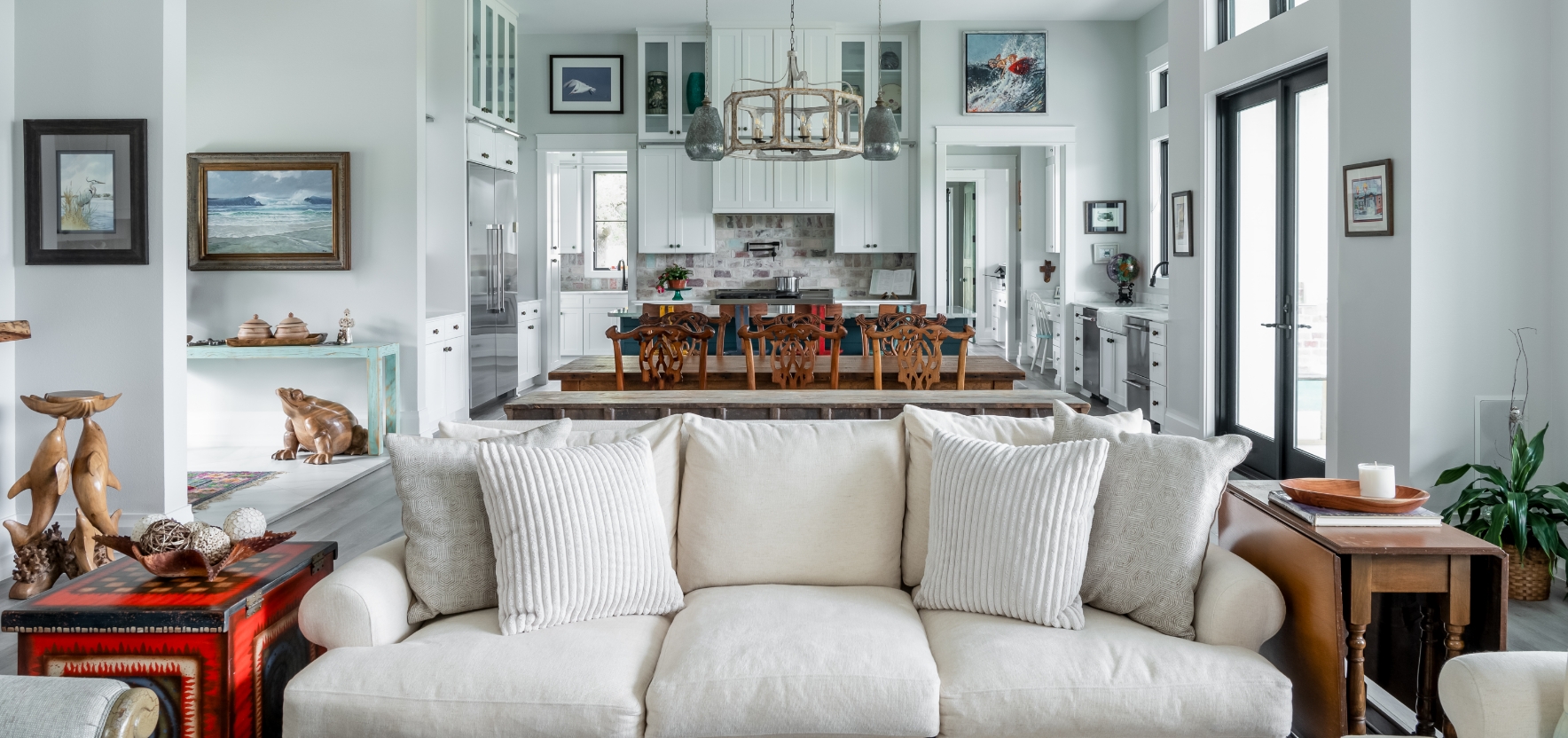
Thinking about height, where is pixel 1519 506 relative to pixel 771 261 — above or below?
below

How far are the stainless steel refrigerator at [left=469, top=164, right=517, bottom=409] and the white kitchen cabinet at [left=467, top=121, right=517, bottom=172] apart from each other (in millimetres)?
68

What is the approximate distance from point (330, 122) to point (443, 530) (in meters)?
4.95

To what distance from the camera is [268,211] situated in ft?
21.3

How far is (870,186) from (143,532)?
8.04 meters

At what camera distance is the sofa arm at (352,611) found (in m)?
2.12

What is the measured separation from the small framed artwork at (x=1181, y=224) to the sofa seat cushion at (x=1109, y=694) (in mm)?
4586

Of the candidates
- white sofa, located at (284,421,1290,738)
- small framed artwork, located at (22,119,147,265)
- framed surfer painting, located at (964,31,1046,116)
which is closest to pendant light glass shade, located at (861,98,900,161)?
small framed artwork, located at (22,119,147,265)

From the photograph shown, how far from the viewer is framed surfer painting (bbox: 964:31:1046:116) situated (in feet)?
30.5

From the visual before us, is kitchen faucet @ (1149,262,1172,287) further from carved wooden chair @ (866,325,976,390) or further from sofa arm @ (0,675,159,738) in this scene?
sofa arm @ (0,675,159,738)

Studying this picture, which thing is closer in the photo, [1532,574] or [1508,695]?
[1508,695]

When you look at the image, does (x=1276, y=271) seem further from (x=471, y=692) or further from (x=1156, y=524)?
(x=471, y=692)

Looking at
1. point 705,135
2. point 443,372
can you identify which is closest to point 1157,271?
point 705,135

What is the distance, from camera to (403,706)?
1978 millimetres

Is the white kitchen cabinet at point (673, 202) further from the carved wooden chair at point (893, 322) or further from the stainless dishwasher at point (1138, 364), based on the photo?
the carved wooden chair at point (893, 322)
